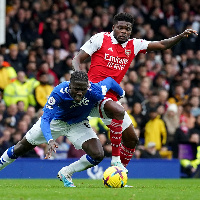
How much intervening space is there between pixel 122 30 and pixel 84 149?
6.61 ft

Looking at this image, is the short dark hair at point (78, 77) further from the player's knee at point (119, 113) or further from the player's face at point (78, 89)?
the player's knee at point (119, 113)

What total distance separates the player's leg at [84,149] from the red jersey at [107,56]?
0.83 metres

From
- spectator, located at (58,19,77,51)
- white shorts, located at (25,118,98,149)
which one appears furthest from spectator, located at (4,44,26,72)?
white shorts, located at (25,118,98,149)

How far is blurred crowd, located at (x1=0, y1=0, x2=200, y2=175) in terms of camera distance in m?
15.1

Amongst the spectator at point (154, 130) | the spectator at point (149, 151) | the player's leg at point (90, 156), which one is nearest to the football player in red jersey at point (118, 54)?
the player's leg at point (90, 156)

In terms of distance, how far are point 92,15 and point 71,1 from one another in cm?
77

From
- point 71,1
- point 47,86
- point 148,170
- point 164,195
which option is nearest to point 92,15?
point 71,1

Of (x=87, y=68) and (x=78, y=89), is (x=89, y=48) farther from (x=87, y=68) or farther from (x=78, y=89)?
(x=87, y=68)

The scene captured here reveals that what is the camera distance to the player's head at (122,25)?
10180mm

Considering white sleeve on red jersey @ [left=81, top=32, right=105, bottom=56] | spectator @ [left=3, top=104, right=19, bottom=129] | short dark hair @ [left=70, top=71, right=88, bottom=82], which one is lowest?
spectator @ [left=3, top=104, right=19, bottom=129]

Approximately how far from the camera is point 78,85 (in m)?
9.04

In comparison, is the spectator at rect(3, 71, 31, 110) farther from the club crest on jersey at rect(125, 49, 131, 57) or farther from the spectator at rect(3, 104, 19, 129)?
the club crest on jersey at rect(125, 49, 131, 57)

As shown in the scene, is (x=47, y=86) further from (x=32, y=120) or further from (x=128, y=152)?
(x=128, y=152)

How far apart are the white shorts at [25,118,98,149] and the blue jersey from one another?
9cm
